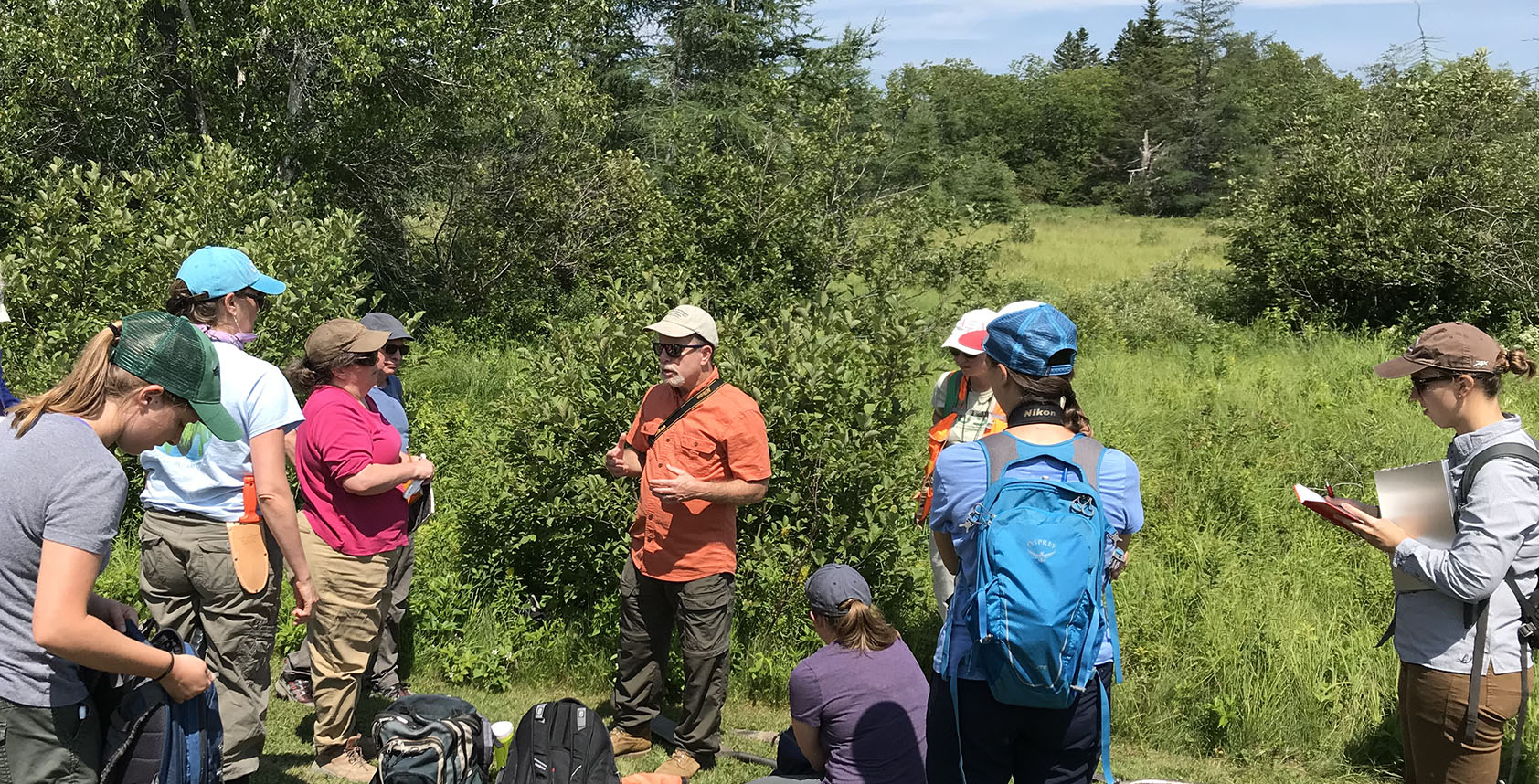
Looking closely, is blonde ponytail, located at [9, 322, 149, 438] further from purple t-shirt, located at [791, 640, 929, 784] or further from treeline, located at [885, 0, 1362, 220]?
treeline, located at [885, 0, 1362, 220]

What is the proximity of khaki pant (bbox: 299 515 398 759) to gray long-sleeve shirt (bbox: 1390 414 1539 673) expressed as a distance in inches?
144

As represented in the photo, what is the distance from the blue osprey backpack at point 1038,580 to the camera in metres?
2.44

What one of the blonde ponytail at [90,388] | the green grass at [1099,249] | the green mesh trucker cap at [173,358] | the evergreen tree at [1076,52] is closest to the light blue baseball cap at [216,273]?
the green mesh trucker cap at [173,358]

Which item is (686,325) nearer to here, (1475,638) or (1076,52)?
(1475,638)

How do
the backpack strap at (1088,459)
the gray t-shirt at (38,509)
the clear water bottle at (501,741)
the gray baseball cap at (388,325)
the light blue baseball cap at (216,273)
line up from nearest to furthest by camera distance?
the gray t-shirt at (38,509)
the backpack strap at (1088,459)
the light blue baseball cap at (216,273)
the clear water bottle at (501,741)
the gray baseball cap at (388,325)

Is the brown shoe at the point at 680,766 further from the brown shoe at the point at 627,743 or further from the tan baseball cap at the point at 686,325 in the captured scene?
the tan baseball cap at the point at 686,325

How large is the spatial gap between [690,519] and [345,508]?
1.35 m

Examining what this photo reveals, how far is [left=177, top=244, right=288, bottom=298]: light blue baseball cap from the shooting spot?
388cm

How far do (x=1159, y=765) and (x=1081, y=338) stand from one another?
34.1ft

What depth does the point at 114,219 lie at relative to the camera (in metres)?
7.83

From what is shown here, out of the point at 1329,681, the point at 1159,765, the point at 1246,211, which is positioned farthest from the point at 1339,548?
the point at 1246,211

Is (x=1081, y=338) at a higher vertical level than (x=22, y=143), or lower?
lower

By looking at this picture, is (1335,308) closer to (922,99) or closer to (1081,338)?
(1081,338)

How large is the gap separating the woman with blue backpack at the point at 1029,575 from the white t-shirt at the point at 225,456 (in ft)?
7.34
